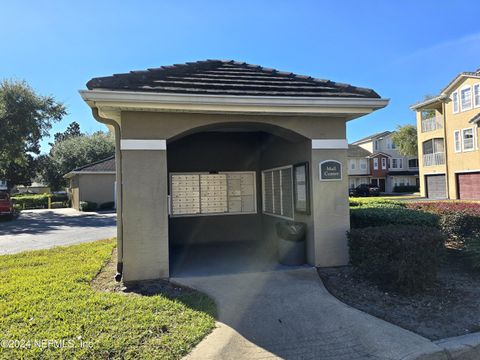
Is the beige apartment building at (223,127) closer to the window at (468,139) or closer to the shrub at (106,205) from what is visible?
the shrub at (106,205)

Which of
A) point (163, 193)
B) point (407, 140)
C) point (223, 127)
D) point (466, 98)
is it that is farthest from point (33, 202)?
point (407, 140)

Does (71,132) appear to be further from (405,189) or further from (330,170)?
(330,170)

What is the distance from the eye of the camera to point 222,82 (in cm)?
715

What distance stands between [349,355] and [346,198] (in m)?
3.86

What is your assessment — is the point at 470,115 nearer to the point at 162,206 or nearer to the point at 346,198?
the point at 346,198

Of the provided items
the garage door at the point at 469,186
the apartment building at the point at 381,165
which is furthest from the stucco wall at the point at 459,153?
the apartment building at the point at 381,165

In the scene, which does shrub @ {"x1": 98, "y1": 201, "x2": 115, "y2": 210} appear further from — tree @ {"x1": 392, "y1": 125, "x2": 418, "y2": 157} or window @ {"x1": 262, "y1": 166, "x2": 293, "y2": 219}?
tree @ {"x1": 392, "y1": 125, "x2": 418, "y2": 157}

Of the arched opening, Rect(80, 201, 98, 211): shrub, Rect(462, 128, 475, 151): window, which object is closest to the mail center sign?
the arched opening

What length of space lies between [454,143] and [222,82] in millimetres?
27698

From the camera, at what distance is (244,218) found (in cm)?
1070

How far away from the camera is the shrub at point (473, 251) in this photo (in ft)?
21.4

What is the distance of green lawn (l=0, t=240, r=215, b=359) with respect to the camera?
3.82 meters

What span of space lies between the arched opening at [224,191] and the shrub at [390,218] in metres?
1.92

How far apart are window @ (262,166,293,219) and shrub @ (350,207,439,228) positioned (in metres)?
1.71
